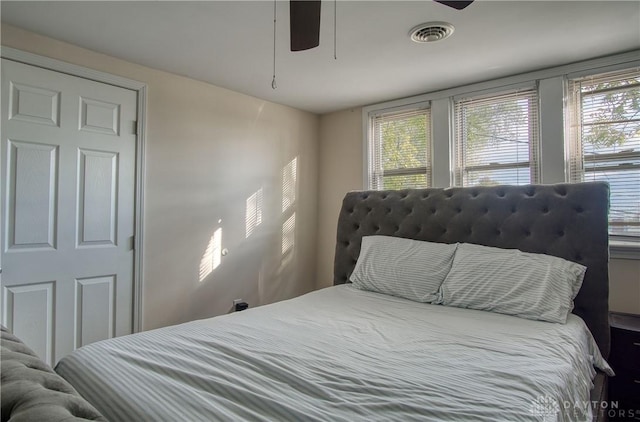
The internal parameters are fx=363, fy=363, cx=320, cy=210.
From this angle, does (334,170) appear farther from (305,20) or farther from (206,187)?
(305,20)

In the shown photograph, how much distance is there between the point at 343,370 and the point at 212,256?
2.18 m

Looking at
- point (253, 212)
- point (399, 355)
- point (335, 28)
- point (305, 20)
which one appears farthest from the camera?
point (253, 212)

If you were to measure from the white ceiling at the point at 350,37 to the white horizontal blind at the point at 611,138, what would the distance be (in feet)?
0.75

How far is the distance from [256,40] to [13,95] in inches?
59.5

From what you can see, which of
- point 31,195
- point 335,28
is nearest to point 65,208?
point 31,195

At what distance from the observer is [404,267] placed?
7.92 ft

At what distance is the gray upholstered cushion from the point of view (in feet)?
2.20

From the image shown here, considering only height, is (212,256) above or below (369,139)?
below

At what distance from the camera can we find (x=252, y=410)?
982mm

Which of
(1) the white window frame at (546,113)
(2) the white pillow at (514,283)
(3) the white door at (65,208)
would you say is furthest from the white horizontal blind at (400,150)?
(3) the white door at (65,208)

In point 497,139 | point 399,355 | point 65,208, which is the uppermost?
point 497,139

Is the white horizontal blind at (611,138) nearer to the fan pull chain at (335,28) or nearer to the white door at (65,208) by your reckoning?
the fan pull chain at (335,28)

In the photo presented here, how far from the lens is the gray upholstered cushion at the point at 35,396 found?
67 centimetres

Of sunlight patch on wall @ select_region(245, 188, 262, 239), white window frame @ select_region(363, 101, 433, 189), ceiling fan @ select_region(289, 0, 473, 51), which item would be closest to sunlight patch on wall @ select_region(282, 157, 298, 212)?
sunlight patch on wall @ select_region(245, 188, 262, 239)
